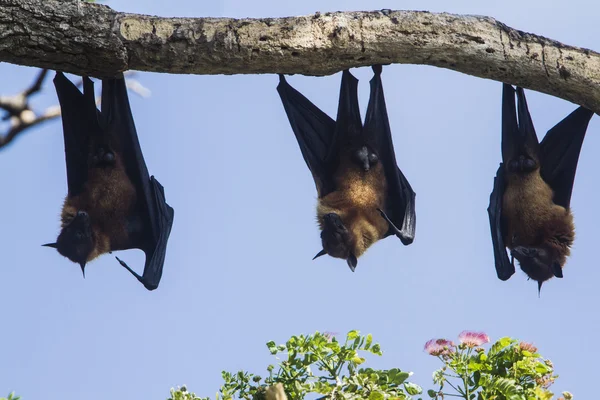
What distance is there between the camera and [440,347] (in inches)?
217

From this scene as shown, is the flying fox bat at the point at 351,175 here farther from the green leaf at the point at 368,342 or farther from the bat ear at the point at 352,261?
the green leaf at the point at 368,342

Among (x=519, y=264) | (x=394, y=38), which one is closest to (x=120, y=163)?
(x=394, y=38)

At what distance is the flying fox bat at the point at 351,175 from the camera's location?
880 cm

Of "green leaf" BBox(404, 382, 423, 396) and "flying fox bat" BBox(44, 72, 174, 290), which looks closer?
"green leaf" BBox(404, 382, 423, 396)

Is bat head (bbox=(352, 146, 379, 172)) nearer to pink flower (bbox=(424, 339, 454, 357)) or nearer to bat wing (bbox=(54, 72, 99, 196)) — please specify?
bat wing (bbox=(54, 72, 99, 196))

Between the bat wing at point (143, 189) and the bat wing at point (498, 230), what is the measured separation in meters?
3.63

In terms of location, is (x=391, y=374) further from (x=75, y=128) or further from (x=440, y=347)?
(x=75, y=128)

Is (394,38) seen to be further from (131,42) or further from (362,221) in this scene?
(362,221)

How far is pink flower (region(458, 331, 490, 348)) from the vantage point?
17.9ft

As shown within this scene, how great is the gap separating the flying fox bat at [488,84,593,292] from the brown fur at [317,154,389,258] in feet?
4.24

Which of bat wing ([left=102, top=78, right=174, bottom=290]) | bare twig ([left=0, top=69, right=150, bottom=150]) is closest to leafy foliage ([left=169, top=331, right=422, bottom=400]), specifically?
bat wing ([left=102, top=78, right=174, bottom=290])

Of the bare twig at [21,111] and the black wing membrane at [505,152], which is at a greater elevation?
the bare twig at [21,111]

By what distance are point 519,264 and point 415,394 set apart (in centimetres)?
421

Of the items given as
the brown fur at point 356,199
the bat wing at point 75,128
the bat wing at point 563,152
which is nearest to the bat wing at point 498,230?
the bat wing at point 563,152
